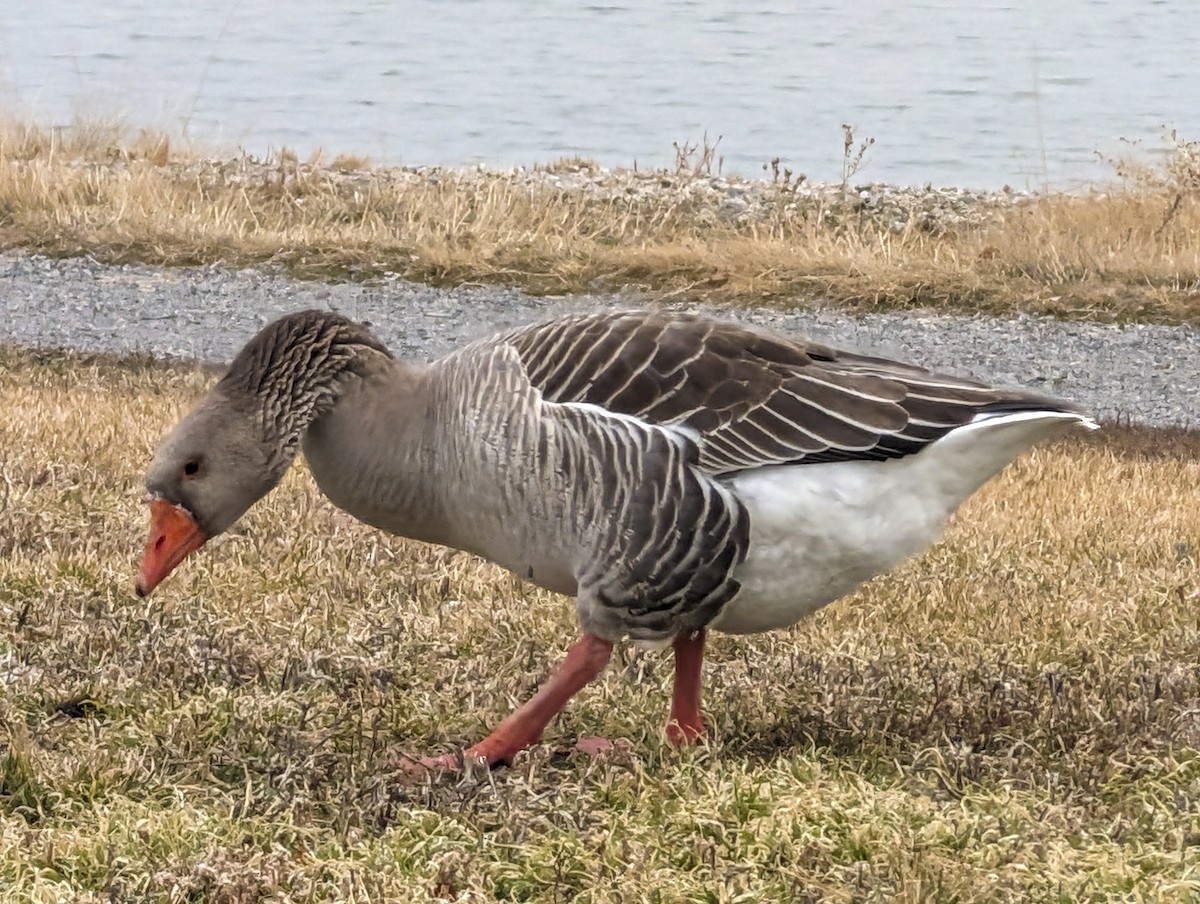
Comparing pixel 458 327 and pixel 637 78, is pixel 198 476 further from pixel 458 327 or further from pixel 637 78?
pixel 637 78

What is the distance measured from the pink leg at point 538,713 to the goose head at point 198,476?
0.78 m

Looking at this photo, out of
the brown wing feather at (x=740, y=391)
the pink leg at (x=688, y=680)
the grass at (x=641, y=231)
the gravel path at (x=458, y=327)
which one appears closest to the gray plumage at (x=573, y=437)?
the brown wing feather at (x=740, y=391)

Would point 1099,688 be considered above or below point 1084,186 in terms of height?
above

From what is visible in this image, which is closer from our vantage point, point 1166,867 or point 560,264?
point 1166,867

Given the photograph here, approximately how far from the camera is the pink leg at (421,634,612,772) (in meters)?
4.10

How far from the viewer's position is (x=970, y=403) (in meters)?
4.30

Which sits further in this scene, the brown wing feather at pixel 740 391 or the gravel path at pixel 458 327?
the gravel path at pixel 458 327

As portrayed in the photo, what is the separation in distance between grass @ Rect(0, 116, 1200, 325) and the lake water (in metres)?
1.97

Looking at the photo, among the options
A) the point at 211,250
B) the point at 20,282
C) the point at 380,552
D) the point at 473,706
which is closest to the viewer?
the point at 473,706

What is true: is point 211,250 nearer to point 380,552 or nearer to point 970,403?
point 380,552

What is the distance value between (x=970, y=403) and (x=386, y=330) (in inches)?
294

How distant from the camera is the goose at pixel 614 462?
13.3 ft

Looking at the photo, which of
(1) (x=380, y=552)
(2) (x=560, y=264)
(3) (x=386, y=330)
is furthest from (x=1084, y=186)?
(1) (x=380, y=552)

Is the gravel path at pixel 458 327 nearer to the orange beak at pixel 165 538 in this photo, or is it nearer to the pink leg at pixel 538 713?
the pink leg at pixel 538 713
